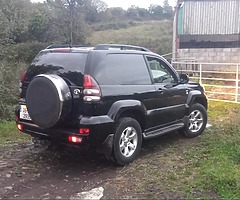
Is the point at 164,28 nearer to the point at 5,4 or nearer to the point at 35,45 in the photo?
the point at 35,45

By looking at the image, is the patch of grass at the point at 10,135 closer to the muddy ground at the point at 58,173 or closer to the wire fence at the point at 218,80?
the muddy ground at the point at 58,173

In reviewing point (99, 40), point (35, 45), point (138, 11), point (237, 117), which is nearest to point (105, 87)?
point (237, 117)

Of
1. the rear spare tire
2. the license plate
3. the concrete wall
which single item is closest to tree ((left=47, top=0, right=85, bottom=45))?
the concrete wall

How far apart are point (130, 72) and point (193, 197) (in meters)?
2.09

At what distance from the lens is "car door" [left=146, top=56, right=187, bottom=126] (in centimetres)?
533

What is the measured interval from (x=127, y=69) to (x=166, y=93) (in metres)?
1.00

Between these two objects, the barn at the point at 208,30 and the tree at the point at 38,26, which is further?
the tree at the point at 38,26

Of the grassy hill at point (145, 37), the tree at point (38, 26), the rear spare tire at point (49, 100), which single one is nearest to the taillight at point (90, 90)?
the rear spare tire at point (49, 100)

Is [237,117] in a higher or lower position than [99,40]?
lower

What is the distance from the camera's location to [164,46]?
2605 centimetres

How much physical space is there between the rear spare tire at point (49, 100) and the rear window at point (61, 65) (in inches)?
6.3

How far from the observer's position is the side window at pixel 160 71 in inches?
212

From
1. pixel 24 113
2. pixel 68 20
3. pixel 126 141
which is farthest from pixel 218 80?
pixel 68 20

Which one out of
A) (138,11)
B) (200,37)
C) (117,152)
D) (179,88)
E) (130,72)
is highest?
(138,11)
